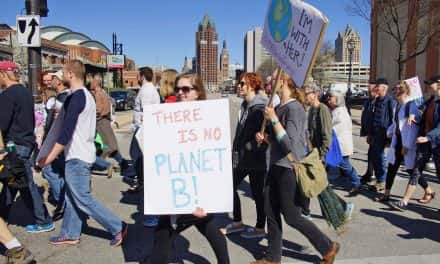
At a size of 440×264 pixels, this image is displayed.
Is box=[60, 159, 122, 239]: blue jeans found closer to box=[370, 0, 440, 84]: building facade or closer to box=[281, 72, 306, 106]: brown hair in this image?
box=[281, 72, 306, 106]: brown hair

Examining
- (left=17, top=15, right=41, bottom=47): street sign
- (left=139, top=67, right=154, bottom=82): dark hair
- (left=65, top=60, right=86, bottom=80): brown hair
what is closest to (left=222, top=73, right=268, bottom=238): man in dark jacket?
(left=65, top=60, right=86, bottom=80): brown hair

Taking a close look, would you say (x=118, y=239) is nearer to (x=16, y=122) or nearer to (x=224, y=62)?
(x=16, y=122)

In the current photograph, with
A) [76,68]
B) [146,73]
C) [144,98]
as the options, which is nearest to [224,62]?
[146,73]

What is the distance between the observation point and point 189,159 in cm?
304

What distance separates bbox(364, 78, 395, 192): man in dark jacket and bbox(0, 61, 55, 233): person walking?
4946 mm

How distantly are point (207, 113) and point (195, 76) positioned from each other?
505mm

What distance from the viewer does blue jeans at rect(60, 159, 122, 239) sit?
13.1 feet

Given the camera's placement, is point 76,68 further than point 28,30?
No

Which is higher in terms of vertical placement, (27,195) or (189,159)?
(189,159)

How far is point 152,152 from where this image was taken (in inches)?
119

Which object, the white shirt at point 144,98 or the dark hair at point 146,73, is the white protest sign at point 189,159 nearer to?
the white shirt at point 144,98

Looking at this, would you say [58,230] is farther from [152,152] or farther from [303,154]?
[303,154]

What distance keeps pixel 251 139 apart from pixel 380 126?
3111 mm

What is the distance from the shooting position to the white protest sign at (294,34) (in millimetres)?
3002
